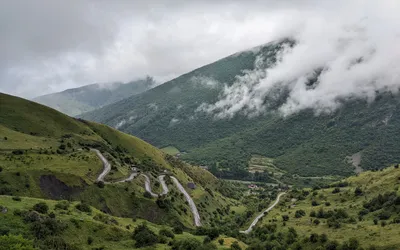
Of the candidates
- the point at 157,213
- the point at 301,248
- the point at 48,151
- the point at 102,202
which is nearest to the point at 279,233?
the point at 301,248

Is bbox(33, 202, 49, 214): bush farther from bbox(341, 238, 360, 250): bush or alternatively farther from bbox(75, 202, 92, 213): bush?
bbox(341, 238, 360, 250): bush

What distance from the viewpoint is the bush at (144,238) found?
63.5 metres

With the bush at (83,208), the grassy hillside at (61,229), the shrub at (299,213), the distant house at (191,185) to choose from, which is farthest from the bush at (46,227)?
the distant house at (191,185)

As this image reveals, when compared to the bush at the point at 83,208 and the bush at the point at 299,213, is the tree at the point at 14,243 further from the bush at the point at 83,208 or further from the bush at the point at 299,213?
the bush at the point at 299,213

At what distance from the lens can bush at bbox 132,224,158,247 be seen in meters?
63.5

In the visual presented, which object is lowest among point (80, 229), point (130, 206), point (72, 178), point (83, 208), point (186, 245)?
point (130, 206)

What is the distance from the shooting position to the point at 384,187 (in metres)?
150

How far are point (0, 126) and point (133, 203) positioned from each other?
81.3 meters

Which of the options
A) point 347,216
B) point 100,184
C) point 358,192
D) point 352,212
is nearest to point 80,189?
point 100,184

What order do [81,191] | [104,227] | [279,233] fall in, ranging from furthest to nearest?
[279,233] → [81,191] → [104,227]

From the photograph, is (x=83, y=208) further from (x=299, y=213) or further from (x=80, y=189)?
(x=299, y=213)

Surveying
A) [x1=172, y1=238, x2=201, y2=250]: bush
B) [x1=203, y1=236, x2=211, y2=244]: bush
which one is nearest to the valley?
[x1=203, y1=236, x2=211, y2=244]: bush

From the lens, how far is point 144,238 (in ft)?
210

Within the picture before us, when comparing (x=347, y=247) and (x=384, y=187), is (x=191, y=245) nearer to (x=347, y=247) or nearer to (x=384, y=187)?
(x=347, y=247)
